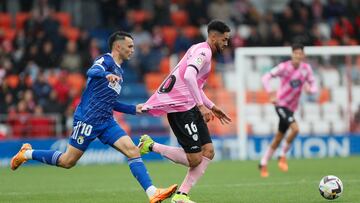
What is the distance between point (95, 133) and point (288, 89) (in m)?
7.53

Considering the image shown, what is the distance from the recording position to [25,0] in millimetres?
28234

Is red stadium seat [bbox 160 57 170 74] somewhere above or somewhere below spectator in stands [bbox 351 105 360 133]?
above

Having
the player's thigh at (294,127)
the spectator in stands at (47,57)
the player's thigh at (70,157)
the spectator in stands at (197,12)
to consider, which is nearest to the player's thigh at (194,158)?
the player's thigh at (70,157)

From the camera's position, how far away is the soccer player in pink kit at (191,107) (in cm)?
1152

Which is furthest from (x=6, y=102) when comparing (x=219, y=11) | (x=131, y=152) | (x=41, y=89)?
(x=131, y=152)

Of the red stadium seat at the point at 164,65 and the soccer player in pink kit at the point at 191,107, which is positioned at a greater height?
the soccer player in pink kit at the point at 191,107

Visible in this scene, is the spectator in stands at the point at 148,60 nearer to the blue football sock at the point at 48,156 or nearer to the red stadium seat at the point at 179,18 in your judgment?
the red stadium seat at the point at 179,18

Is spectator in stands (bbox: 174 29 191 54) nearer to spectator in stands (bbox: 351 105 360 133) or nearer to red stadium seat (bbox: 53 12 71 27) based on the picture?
red stadium seat (bbox: 53 12 71 27)

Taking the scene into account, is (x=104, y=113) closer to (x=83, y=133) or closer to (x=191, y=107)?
(x=83, y=133)

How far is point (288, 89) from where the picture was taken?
18.2m

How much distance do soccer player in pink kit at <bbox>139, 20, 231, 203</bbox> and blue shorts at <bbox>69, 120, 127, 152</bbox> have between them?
0.66 m

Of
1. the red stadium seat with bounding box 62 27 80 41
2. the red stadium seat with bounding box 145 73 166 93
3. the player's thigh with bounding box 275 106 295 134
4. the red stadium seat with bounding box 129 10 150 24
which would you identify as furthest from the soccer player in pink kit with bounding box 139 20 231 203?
the red stadium seat with bounding box 129 10 150 24

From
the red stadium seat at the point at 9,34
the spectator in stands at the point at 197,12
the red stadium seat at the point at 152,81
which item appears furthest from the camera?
the spectator in stands at the point at 197,12

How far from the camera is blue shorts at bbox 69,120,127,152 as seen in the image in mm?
11406
